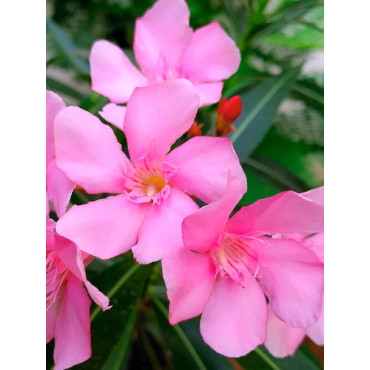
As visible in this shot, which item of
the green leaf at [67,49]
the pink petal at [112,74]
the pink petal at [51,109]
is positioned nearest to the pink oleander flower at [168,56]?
the pink petal at [112,74]

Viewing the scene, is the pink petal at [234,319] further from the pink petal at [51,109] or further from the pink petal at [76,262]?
the pink petal at [51,109]

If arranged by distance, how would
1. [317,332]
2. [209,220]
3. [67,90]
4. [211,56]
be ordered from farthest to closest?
[67,90], [211,56], [317,332], [209,220]

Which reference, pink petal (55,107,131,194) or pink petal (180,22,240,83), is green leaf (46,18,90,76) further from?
pink petal (55,107,131,194)

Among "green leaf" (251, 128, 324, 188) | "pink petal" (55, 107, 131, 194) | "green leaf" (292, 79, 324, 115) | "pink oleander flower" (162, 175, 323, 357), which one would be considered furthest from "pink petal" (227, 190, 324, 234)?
"green leaf" (292, 79, 324, 115)

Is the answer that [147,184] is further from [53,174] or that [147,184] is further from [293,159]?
[293,159]

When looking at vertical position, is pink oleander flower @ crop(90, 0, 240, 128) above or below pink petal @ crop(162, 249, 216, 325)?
above

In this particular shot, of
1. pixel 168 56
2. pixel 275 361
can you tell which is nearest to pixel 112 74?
pixel 168 56

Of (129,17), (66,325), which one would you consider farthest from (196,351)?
(129,17)
